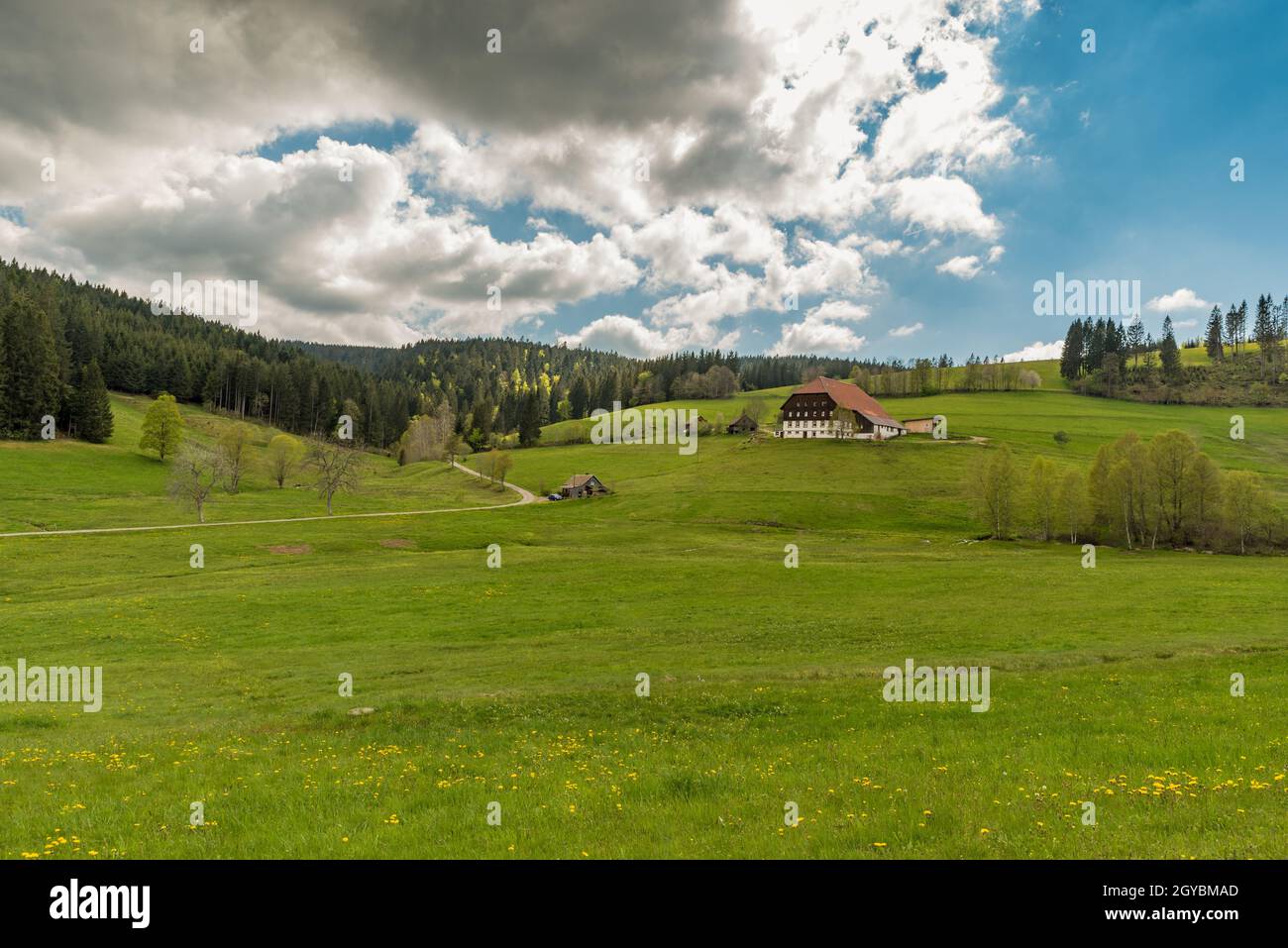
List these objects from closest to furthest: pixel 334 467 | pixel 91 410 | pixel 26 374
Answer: pixel 334 467, pixel 26 374, pixel 91 410

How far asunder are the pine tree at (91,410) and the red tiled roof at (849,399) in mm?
153002

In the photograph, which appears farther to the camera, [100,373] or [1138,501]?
[100,373]

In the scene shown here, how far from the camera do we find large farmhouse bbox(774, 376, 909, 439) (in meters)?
154

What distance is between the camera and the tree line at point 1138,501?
2904 inches

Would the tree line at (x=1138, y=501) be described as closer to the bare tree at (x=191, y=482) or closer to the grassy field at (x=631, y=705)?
the grassy field at (x=631, y=705)

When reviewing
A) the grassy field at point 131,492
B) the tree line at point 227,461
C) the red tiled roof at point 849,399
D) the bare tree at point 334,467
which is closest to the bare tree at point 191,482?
the tree line at point 227,461

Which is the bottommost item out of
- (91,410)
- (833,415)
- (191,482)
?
(191,482)

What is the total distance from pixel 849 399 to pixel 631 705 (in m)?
156

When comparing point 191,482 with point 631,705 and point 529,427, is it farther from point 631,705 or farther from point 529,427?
point 529,427

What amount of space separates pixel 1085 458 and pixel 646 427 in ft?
381

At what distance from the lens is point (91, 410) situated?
392ft

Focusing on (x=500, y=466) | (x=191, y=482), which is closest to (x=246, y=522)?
(x=191, y=482)

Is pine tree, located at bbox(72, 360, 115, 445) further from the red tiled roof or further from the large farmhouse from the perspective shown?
the red tiled roof

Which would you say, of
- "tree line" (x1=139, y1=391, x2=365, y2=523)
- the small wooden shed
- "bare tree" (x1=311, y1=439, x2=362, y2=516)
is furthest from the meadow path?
"bare tree" (x1=311, y1=439, x2=362, y2=516)
